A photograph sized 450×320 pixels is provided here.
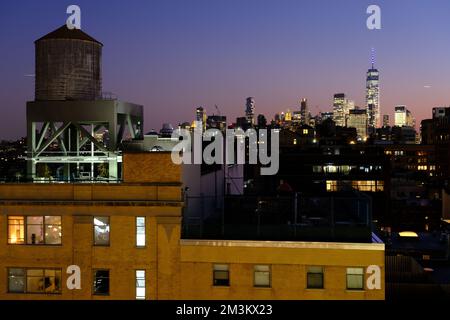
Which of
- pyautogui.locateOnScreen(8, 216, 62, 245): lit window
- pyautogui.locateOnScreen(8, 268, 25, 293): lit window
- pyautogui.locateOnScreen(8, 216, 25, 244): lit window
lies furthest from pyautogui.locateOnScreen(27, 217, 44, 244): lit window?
pyautogui.locateOnScreen(8, 268, 25, 293): lit window

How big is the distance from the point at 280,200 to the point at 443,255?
35.4m

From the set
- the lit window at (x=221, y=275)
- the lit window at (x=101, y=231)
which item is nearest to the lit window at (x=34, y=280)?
the lit window at (x=101, y=231)

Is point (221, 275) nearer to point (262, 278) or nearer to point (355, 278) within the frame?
point (262, 278)

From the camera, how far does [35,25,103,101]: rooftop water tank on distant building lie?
33.8 metres

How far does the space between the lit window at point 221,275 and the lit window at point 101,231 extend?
5222 mm

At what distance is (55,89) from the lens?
33.6 m

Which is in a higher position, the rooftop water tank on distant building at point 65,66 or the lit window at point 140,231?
the rooftop water tank on distant building at point 65,66

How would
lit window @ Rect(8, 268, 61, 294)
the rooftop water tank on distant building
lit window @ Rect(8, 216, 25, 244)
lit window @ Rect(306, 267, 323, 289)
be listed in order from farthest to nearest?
the rooftop water tank on distant building
lit window @ Rect(8, 216, 25, 244)
lit window @ Rect(8, 268, 61, 294)
lit window @ Rect(306, 267, 323, 289)

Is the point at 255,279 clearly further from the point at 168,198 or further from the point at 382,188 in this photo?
the point at 382,188

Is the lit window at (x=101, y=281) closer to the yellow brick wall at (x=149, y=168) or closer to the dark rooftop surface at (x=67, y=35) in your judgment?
the yellow brick wall at (x=149, y=168)

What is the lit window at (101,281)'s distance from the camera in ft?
86.7

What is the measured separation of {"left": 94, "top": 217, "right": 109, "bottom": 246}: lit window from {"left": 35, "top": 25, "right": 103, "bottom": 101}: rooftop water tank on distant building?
1012 cm

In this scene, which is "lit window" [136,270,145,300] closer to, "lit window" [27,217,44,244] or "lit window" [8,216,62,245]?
"lit window" [8,216,62,245]
